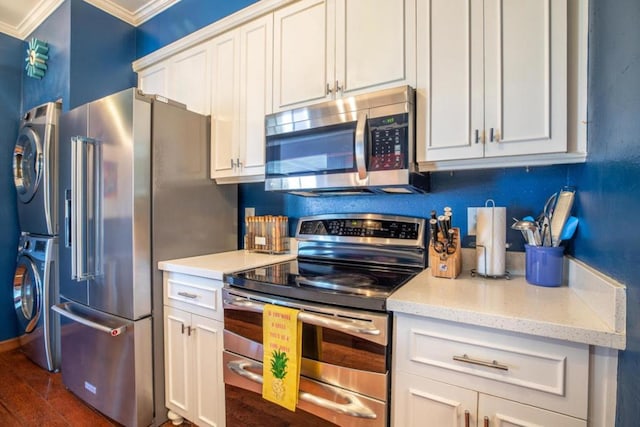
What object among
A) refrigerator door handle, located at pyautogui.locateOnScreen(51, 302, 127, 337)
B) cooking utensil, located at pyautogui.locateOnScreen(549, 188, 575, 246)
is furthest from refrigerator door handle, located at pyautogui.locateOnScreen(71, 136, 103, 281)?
cooking utensil, located at pyautogui.locateOnScreen(549, 188, 575, 246)

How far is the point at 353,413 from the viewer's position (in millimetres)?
1071

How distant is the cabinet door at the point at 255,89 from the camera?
178 cm

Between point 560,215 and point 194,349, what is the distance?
183 centimetres

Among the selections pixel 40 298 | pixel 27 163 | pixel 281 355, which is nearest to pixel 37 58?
pixel 27 163

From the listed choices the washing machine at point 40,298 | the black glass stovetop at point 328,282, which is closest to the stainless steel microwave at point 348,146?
the black glass stovetop at point 328,282

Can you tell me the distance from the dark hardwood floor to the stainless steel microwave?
1646mm

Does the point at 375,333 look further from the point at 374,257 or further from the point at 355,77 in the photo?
the point at 355,77

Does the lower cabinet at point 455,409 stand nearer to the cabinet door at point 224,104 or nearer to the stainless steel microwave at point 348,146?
the stainless steel microwave at point 348,146

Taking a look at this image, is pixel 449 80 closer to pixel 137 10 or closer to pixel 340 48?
pixel 340 48

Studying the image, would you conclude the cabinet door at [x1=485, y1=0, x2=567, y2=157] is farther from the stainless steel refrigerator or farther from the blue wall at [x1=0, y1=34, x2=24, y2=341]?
the blue wall at [x1=0, y1=34, x2=24, y2=341]

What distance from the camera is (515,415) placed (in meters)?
0.87

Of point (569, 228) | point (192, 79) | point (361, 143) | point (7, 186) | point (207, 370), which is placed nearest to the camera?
point (569, 228)

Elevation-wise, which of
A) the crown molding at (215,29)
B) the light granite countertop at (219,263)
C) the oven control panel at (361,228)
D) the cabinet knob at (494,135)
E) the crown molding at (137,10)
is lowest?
the light granite countertop at (219,263)

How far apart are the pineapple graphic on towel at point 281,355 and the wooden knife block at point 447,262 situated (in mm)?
662
